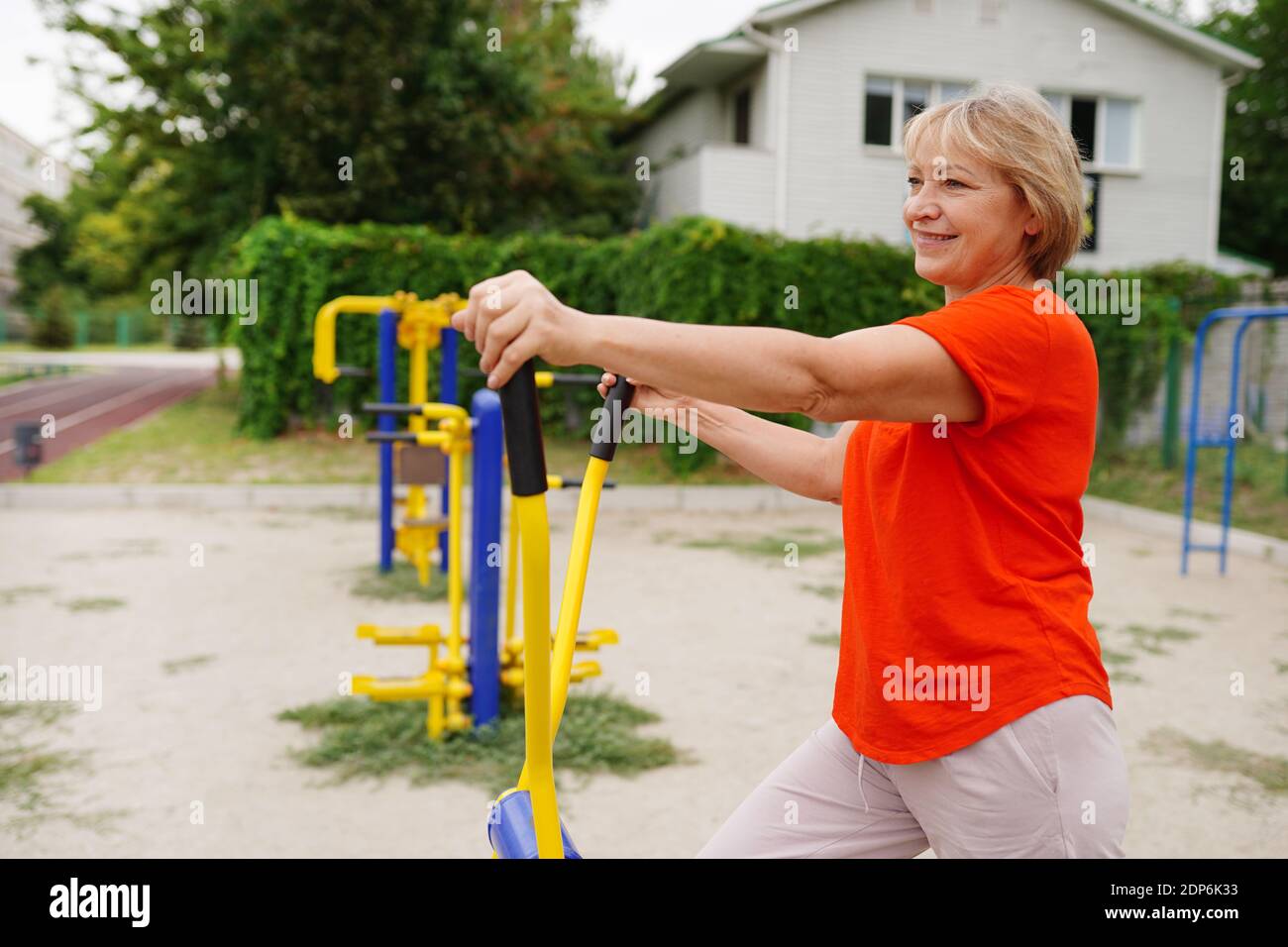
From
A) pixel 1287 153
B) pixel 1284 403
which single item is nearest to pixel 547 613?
pixel 1284 403

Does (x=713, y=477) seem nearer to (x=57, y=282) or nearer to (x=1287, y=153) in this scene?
(x=1287, y=153)

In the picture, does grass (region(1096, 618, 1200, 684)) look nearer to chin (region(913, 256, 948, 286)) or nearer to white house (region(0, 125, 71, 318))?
chin (region(913, 256, 948, 286))

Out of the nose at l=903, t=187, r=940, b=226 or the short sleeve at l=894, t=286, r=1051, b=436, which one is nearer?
the short sleeve at l=894, t=286, r=1051, b=436

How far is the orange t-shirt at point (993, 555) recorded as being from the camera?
1.51 m

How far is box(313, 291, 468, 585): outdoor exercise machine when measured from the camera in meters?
6.36

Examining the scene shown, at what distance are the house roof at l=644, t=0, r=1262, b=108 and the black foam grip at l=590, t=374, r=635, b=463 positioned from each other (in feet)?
49.7

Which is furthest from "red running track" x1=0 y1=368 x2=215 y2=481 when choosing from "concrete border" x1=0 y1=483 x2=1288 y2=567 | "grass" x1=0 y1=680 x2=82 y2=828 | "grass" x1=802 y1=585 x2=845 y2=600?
"grass" x1=802 y1=585 x2=845 y2=600

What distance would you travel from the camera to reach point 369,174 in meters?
16.4

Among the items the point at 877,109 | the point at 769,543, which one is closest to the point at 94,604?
the point at 769,543

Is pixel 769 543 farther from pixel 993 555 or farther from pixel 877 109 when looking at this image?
pixel 877 109

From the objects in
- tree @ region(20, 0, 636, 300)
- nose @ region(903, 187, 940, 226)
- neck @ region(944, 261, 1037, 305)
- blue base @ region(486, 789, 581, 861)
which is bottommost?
blue base @ region(486, 789, 581, 861)

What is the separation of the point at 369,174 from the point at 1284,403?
1214 cm

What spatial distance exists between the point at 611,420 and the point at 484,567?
249 centimetres

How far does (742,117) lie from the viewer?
1789 cm
